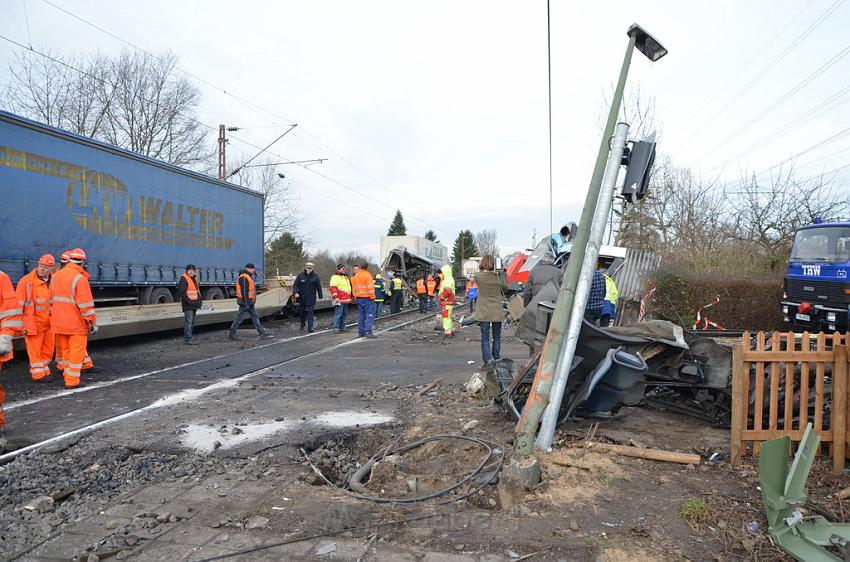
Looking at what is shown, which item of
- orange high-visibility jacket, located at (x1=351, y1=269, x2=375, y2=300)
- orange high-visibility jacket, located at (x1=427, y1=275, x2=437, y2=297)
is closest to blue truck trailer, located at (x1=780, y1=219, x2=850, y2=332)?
orange high-visibility jacket, located at (x1=351, y1=269, x2=375, y2=300)

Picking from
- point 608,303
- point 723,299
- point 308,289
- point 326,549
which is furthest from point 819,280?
point 326,549

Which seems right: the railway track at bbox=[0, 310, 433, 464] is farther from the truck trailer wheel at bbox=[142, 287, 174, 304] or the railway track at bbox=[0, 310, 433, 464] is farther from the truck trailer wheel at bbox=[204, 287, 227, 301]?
the truck trailer wheel at bbox=[204, 287, 227, 301]

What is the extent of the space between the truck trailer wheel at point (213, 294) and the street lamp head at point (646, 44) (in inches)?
554

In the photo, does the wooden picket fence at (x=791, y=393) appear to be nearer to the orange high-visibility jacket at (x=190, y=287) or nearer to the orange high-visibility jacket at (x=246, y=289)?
the orange high-visibility jacket at (x=246, y=289)

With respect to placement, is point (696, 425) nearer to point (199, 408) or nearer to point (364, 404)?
point (364, 404)

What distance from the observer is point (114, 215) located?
12.3m

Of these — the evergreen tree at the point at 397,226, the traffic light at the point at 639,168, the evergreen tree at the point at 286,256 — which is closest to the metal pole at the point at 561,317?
the traffic light at the point at 639,168

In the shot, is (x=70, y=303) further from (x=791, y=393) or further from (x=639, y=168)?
(x=791, y=393)

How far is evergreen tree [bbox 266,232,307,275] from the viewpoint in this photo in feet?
149

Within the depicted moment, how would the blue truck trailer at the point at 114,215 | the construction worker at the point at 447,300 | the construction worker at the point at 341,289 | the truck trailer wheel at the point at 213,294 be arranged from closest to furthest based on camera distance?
1. the blue truck trailer at the point at 114,215
2. the construction worker at the point at 447,300
3. the construction worker at the point at 341,289
4. the truck trailer wheel at the point at 213,294

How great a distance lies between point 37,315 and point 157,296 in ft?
20.5

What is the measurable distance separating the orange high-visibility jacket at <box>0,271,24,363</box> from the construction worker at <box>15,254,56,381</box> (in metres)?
1.78

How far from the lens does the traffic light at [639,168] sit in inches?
170

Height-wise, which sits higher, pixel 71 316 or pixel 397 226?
pixel 397 226
